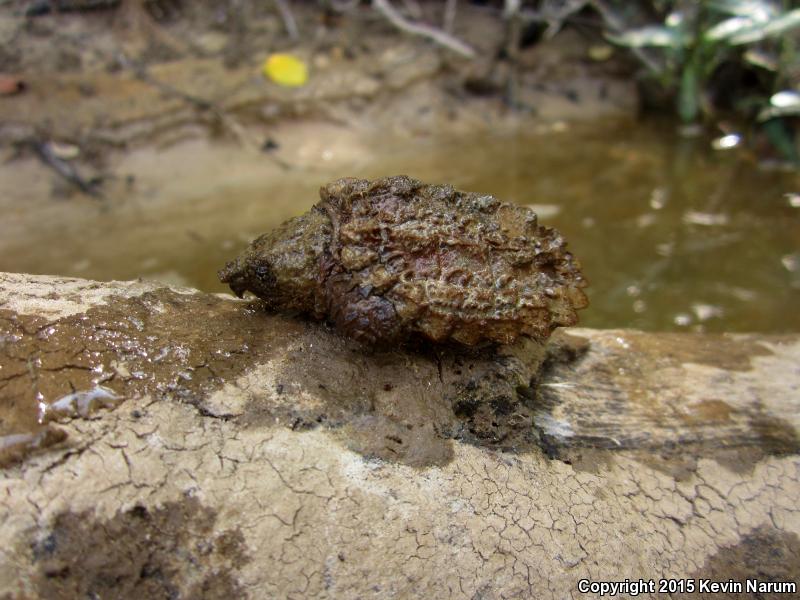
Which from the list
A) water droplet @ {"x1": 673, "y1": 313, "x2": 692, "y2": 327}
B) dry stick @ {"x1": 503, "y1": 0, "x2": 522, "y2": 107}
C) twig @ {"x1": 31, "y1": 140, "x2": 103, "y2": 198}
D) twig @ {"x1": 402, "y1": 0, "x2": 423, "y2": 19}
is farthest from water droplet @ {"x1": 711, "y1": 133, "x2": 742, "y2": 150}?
twig @ {"x1": 31, "y1": 140, "x2": 103, "y2": 198}

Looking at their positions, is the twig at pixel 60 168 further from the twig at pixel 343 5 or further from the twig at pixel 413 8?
the twig at pixel 413 8

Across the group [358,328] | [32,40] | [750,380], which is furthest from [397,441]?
[32,40]

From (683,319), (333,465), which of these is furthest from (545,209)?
(333,465)

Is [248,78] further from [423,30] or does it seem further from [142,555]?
[142,555]

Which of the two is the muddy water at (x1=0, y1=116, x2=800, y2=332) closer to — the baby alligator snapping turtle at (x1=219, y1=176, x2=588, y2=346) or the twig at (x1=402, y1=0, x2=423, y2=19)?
the twig at (x1=402, y1=0, x2=423, y2=19)

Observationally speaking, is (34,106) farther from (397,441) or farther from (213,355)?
(397,441)
